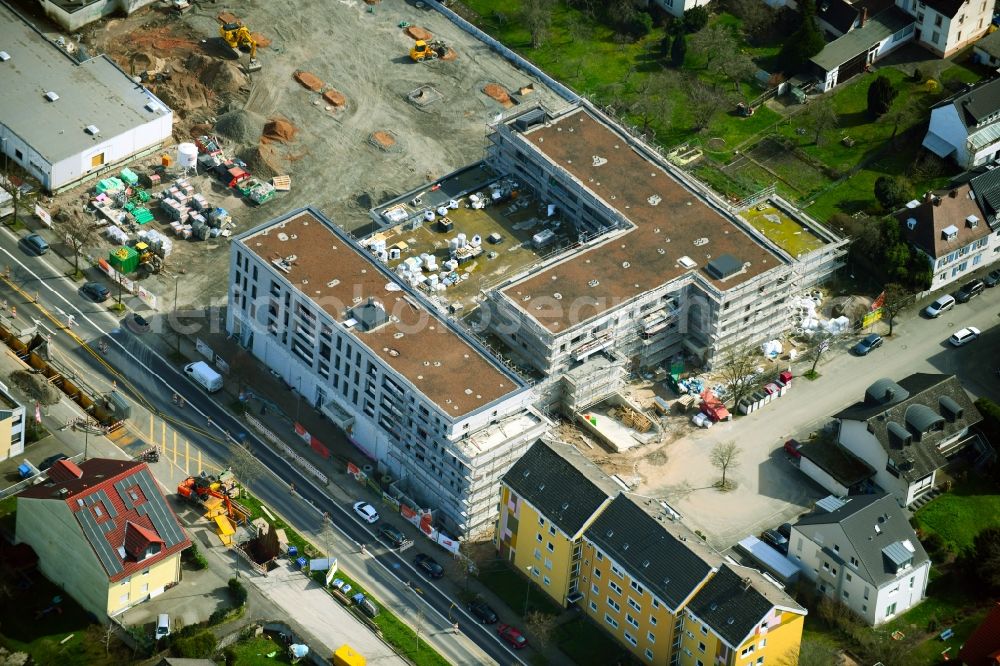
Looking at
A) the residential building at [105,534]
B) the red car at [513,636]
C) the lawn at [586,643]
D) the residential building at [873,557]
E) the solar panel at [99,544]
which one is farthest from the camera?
the residential building at [873,557]

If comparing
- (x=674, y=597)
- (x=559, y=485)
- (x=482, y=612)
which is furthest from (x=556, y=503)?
(x=674, y=597)

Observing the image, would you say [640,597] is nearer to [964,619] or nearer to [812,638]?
[812,638]

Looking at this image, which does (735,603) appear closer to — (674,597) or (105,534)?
(674,597)

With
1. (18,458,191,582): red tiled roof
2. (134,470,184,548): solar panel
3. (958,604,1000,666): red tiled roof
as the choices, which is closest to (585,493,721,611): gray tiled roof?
(958,604,1000,666): red tiled roof

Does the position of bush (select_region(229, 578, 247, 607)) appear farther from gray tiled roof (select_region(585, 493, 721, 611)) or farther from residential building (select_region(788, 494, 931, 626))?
residential building (select_region(788, 494, 931, 626))

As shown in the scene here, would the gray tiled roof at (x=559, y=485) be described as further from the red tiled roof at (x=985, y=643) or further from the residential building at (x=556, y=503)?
the red tiled roof at (x=985, y=643)

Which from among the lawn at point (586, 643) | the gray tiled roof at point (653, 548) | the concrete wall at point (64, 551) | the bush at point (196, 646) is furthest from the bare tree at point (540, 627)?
the concrete wall at point (64, 551)

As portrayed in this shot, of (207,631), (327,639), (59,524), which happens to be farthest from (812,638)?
(59,524)
